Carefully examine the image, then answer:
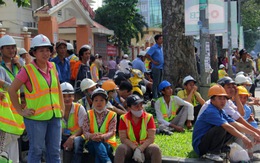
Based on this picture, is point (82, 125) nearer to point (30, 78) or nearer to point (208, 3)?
point (30, 78)

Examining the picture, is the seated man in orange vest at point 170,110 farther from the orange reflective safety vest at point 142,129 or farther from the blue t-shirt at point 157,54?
the blue t-shirt at point 157,54

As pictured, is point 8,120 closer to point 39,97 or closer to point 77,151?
point 39,97

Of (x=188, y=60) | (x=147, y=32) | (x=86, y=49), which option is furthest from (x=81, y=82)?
(x=147, y=32)

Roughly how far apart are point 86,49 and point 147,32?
4313 centimetres

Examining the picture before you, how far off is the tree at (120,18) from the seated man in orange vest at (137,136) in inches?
1138

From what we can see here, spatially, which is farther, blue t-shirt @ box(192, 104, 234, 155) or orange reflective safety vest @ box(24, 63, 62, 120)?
blue t-shirt @ box(192, 104, 234, 155)

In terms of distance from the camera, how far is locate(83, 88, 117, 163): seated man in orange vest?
19.5 ft

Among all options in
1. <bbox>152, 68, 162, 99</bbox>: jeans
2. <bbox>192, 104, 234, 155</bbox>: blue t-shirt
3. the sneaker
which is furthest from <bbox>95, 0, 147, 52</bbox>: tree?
the sneaker

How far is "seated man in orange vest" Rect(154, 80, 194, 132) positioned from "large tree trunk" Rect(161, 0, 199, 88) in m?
2.64

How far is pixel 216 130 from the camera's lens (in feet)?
19.0

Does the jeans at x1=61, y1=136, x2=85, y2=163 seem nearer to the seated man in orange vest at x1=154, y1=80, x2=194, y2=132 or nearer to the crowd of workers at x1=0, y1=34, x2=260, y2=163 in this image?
the crowd of workers at x1=0, y1=34, x2=260, y2=163

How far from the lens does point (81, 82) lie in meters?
7.47

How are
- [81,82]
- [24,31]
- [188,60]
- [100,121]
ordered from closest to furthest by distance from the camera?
[100,121]
[81,82]
[188,60]
[24,31]

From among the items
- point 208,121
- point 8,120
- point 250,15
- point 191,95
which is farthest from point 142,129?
point 250,15
